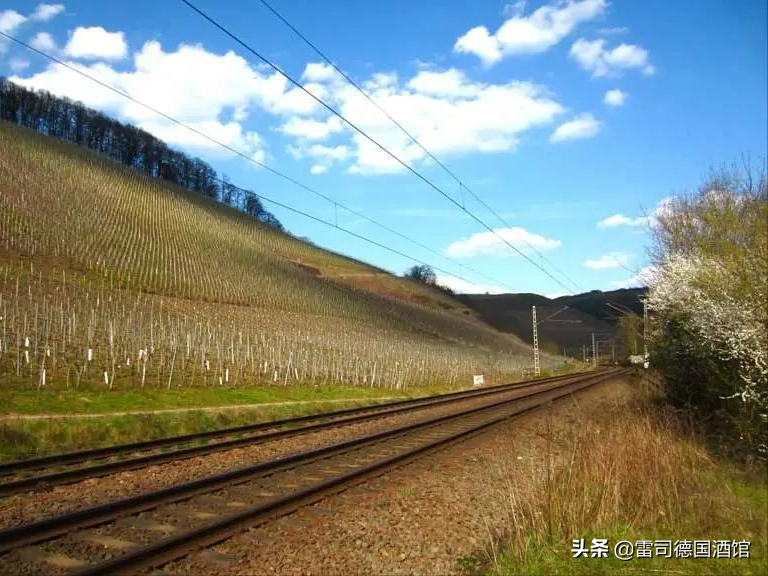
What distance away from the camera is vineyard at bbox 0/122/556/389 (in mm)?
25094

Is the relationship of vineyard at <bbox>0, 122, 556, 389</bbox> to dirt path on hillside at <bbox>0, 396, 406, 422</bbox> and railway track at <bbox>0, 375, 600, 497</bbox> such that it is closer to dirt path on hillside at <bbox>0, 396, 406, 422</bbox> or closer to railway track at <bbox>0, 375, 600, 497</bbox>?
dirt path on hillside at <bbox>0, 396, 406, 422</bbox>

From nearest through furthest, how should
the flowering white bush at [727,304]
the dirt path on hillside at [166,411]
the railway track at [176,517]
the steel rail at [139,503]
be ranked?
1. the railway track at [176,517]
2. the steel rail at [139,503]
3. the flowering white bush at [727,304]
4. the dirt path on hillside at [166,411]

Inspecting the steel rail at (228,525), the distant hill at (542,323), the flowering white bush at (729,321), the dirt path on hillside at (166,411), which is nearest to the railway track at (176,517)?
A: the steel rail at (228,525)

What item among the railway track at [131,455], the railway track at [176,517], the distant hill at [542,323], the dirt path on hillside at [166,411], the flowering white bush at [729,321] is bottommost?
the railway track at [176,517]

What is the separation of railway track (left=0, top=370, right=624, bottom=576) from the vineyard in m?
11.6

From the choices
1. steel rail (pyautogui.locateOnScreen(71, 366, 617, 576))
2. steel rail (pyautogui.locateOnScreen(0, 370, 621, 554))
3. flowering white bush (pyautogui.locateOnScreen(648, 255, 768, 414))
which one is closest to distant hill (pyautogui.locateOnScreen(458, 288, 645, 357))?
flowering white bush (pyautogui.locateOnScreen(648, 255, 768, 414))

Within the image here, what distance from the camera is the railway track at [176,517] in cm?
621

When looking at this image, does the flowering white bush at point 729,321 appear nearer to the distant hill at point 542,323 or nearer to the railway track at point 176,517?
the railway track at point 176,517

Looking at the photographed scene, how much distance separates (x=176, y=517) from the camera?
7.84 metres

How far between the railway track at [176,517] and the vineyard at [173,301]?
1162cm

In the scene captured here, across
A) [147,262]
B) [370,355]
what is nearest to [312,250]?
[147,262]

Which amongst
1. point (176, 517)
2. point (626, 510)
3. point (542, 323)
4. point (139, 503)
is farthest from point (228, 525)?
point (542, 323)

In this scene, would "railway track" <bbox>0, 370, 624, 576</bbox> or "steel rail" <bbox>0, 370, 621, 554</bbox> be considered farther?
"steel rail" <bbox>0, 370, 621, 554</bbox>

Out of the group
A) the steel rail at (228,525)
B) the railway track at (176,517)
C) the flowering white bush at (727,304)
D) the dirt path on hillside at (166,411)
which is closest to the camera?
the steel rail at (228,525)
